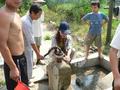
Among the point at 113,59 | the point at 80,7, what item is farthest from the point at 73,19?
the point at 113,59

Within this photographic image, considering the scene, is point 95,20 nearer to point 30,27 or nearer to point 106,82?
point 106,82

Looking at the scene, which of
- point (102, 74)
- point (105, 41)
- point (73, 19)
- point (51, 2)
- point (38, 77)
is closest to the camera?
point (38, 77)

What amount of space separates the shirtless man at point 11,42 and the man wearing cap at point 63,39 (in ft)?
4.13

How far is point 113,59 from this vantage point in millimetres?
3145

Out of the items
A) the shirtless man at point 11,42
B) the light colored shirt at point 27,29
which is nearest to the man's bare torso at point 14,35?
the shirtless man at point 11,42

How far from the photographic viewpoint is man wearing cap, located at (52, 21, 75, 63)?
5273mm

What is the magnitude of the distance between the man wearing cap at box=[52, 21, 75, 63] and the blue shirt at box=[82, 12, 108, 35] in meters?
1.25

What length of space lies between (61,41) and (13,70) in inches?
70.3

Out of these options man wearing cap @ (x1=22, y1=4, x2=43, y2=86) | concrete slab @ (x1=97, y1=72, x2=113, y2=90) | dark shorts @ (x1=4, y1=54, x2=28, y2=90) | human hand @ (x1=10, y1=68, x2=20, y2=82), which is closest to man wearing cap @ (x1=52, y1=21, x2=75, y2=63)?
man wearing cap @ (x1=22, y1=4, x2=43, y2=86)

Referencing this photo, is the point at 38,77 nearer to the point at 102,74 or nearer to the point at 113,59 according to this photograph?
the point at 102,74

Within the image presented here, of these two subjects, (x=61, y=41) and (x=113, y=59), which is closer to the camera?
(x=113, y=59)

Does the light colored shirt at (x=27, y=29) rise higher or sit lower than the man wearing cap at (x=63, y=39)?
higher

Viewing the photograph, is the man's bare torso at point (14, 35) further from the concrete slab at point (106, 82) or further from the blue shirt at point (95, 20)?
the blue shirt at point (95, 20)

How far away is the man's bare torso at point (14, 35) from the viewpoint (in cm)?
379
